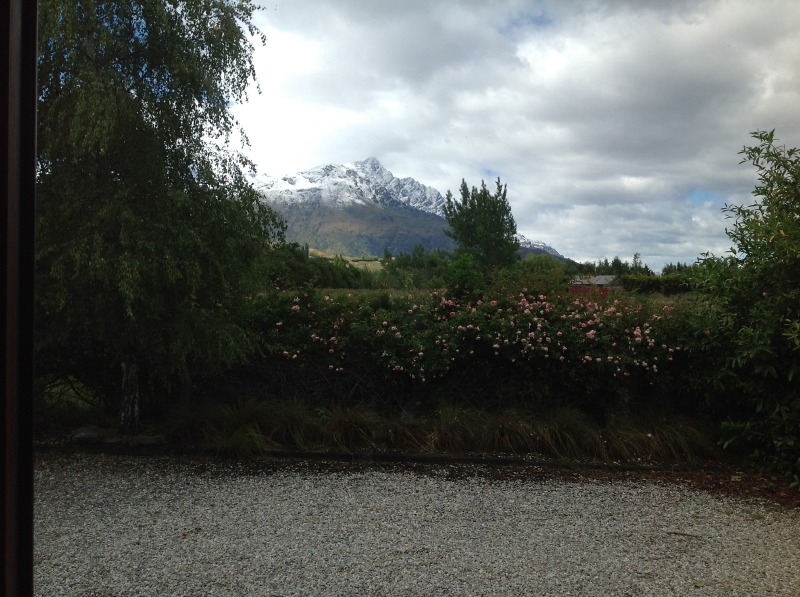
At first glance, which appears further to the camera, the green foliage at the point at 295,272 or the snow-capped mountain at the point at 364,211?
the snow-capped mountain at the point at 364,211

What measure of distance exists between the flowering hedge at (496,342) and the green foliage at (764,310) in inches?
20.3

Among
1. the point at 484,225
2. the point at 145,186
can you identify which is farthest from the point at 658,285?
the point at 484,225

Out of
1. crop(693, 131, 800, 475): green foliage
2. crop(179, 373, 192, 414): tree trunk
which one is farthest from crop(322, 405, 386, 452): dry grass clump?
crop(693, 131, 800, 475): green foliage

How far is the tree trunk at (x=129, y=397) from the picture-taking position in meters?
4.64

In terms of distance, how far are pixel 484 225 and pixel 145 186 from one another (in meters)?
10.9

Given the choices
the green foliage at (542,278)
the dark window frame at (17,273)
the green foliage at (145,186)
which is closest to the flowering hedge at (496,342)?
the green foliage at (542,278)

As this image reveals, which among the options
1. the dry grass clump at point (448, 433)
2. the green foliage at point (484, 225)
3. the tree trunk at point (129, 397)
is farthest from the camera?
the green foliage at point (484, 225)

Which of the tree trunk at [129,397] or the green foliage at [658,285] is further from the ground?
the green foliage at [658,285]

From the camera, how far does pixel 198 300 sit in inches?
171

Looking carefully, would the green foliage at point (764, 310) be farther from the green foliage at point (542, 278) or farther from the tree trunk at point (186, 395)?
the tree trunk at point (186, 395)

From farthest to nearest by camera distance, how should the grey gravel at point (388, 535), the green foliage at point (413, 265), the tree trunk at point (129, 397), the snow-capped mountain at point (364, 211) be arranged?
1. the snow-capped mountain at point (364, 211)
2. the green foliage at point (413, 265)
3. the tree trunk at point (129, 397)
4. the grey gravel at point (388, 535)

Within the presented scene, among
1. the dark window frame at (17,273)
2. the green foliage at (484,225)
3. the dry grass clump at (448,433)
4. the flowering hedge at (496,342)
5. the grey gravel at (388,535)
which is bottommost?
the grey gravel at (388,535)

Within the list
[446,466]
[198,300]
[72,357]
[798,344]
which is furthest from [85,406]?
[798,344]

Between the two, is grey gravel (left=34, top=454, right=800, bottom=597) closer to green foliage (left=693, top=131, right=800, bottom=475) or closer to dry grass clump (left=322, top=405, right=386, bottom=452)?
dry grass clump (left=322, top=405, right=386, bottom=452)
